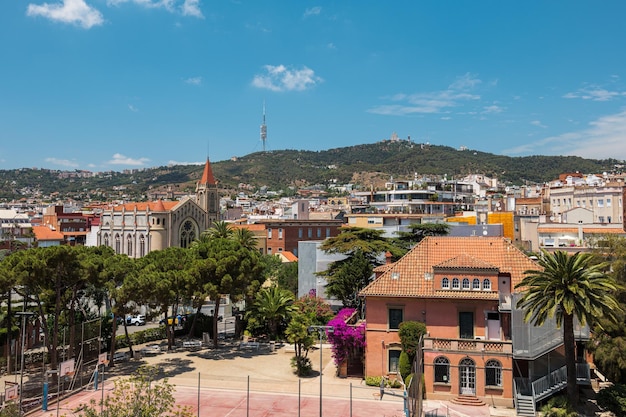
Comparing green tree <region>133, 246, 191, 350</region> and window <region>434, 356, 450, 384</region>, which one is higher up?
green tree <region>133, 246, 191, 350</region>

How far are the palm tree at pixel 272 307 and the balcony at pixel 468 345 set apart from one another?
53.3ft

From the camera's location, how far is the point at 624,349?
30.0 meters

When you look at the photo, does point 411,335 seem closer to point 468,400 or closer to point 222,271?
point 468,400

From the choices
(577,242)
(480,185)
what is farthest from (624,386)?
(480,185)

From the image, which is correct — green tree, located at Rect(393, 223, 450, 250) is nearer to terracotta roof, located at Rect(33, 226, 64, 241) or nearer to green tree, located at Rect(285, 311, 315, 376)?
green tree, located at Rect(285, 311, 315, 376)

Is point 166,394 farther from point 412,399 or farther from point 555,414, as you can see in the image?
point 555,414

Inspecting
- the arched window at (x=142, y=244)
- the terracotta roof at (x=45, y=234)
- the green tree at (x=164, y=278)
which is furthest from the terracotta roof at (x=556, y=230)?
the terracotta roof at (x=45, y=234)

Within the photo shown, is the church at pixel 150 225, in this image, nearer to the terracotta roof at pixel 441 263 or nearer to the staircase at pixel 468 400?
the terracotta roof at pixel 441 263

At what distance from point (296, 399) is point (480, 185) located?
123 m

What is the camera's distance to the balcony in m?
30.2

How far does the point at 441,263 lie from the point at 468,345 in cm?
529

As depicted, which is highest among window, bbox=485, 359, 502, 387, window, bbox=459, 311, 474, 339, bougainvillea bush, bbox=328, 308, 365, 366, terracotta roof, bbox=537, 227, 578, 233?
terracotta roof, bbox=537, 227, 578, 233

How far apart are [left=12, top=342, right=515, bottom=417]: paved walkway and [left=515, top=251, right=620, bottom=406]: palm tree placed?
531 centimetres

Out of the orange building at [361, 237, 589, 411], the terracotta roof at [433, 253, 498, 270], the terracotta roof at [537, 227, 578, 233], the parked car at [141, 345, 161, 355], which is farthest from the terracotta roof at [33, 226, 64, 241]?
the terracotta roof at [433, 253, 498, 270]
